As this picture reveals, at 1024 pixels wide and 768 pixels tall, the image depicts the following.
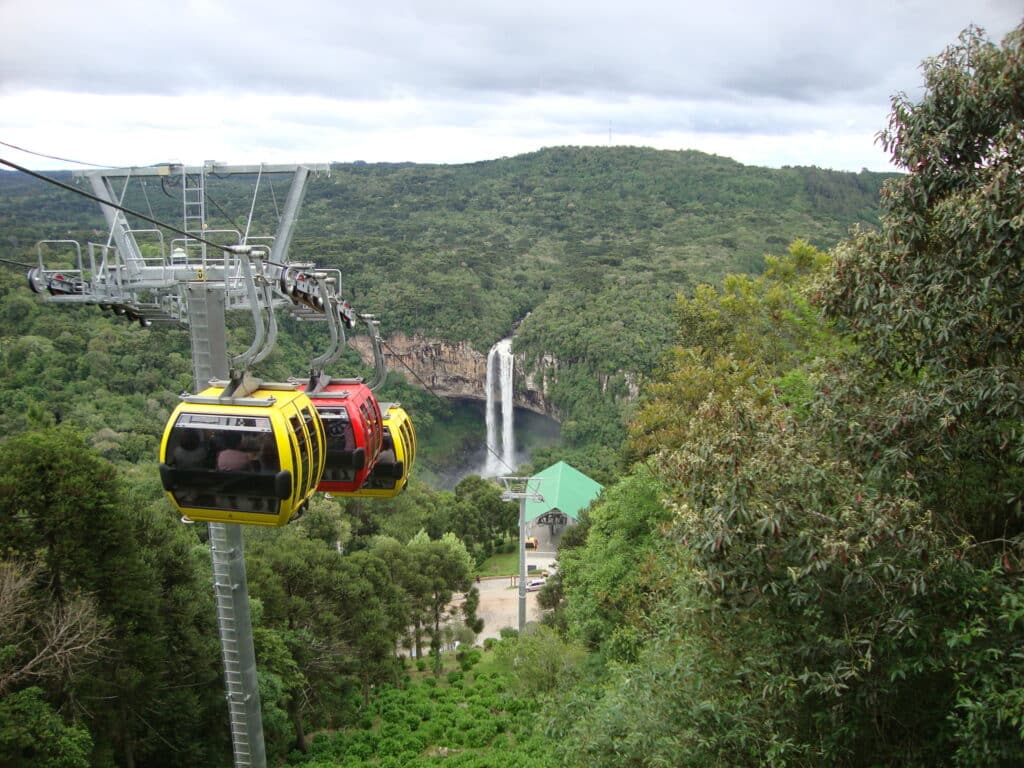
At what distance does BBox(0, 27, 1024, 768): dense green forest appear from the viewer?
542 cm

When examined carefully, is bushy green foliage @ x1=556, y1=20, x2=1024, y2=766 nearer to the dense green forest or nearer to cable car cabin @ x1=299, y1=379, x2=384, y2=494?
the dense green forest

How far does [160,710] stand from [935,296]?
1176cm

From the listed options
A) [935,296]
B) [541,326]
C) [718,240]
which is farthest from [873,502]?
[718,240]

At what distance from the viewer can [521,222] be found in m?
120

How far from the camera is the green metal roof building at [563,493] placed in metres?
38.2

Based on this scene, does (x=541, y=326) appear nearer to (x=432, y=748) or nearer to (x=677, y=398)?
(x=677, y=398)

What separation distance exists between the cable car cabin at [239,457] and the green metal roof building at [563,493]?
102ft

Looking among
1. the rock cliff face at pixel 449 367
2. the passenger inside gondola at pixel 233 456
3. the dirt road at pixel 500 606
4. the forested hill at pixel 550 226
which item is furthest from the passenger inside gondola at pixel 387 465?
the rock cliff face at pixel 449 367

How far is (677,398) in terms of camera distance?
65.2 feet

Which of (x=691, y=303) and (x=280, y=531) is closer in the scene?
(x=280, y=531)

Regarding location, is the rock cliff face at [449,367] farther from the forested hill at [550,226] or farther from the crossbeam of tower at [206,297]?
the crossbeam of tower at [206,297]

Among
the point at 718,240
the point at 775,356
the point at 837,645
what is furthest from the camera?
the point at 718,240

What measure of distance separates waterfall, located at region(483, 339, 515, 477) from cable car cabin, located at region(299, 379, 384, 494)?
59408mm

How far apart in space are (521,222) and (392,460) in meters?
113
